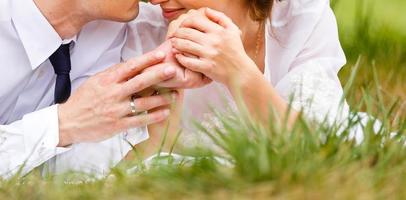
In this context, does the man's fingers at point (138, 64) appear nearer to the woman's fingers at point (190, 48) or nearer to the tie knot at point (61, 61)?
the woman's fingers at point (190, 48)

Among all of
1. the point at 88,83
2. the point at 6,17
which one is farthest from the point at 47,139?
the point at 6,17

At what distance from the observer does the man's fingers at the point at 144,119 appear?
338 centimetres

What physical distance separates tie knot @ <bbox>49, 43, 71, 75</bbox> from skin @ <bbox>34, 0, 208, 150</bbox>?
0.56 ft

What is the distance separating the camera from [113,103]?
337cm

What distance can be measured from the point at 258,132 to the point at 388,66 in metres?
2.16

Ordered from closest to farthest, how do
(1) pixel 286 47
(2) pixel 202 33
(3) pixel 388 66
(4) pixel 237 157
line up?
A: (4) pixel 237 157 → (2) pixel 202 33 → (1) pixel 286 47 → (3) pixel 388 66

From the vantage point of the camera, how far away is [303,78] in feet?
11.9

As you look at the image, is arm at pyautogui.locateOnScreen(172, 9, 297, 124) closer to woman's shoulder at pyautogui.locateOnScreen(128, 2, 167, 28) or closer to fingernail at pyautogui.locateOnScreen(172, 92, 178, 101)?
fingernail at pyautogui.locateOnScreen(172, 92, 178, 101)

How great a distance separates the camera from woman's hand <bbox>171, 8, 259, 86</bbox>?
324cm

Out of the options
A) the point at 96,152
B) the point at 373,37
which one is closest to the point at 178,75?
the point at 96,152

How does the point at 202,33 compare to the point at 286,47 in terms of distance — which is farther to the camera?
the point at 286,47

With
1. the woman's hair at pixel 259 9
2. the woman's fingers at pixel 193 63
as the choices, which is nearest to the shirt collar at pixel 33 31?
the woman's fingers at pixel 193 63

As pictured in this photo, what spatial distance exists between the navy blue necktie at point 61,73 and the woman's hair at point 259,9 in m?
0.65

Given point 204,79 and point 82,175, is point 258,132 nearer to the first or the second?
point 82,175
